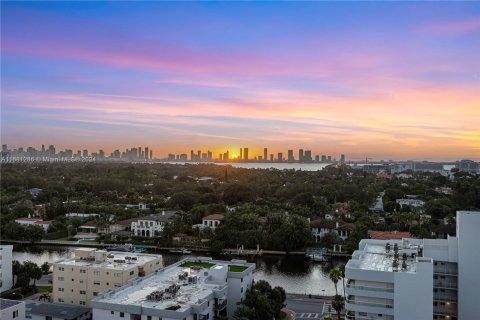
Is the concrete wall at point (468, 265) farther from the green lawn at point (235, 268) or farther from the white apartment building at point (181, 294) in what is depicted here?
the green lawn at point (235, 268)

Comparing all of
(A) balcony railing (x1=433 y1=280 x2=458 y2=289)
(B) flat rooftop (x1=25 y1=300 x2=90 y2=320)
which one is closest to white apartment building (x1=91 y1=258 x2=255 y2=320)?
(B) flat rooftop (x1=25 y1=300 x2=90 y2=320)

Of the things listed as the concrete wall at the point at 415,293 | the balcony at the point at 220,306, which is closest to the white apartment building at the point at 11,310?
the balcony at the point at 220,306

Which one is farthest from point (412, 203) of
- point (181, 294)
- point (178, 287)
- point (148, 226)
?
point (181, 294)

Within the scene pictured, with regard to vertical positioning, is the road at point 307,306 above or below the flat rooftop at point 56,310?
below

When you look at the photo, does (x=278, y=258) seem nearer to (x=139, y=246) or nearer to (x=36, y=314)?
(x=139, y=246)

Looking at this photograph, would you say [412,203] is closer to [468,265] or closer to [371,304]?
[468,265]

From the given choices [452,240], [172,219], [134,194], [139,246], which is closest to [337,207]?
[172,219]

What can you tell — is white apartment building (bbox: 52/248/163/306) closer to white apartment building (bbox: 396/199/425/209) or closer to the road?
the road
